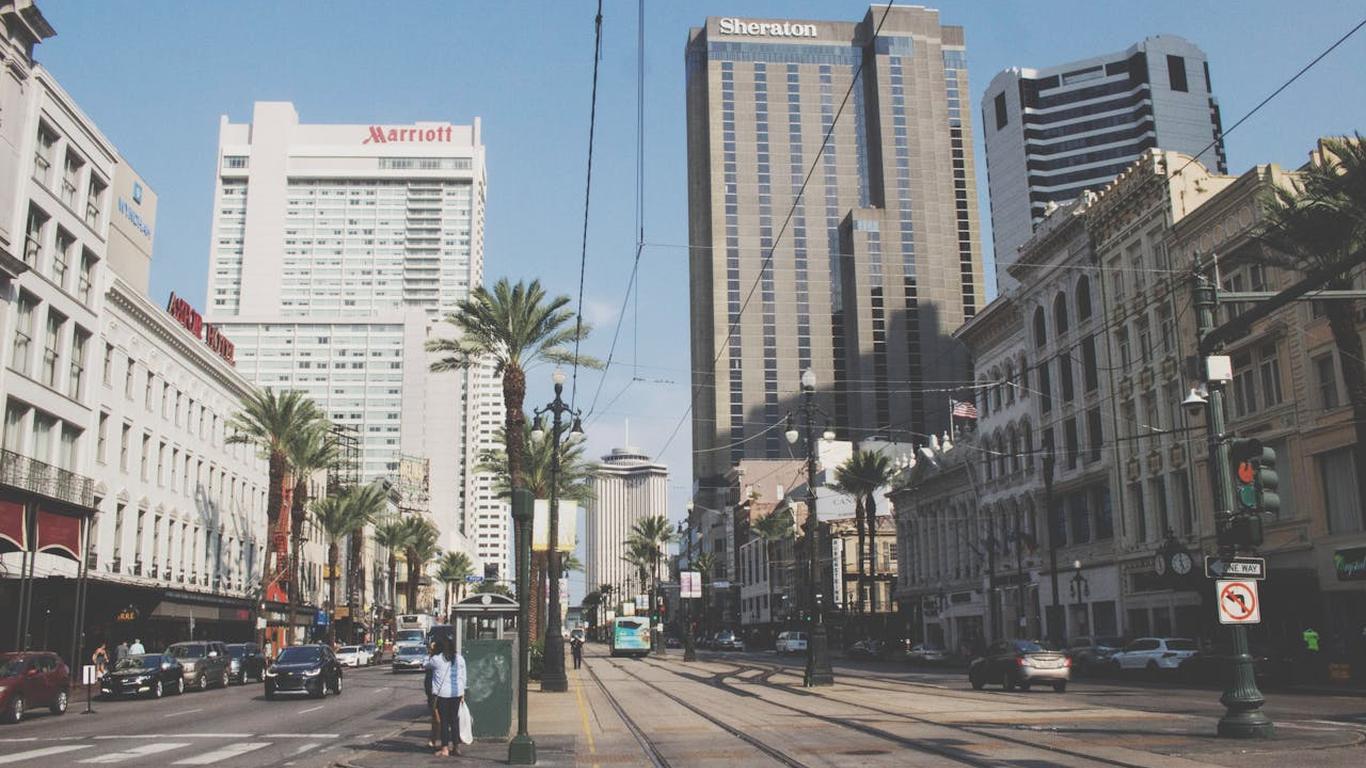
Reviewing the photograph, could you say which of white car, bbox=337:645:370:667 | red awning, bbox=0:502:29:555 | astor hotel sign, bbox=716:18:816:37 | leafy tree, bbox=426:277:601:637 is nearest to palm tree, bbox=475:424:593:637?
leafy tree, bbox=426:277:601:637

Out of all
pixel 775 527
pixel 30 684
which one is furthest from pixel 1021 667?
pixel 775 527

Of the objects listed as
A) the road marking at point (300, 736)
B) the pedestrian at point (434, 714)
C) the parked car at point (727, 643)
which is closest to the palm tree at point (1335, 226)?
the pedestrian at point (434, 714)

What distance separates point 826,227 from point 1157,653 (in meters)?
139

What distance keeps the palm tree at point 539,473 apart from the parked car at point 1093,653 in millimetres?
21136

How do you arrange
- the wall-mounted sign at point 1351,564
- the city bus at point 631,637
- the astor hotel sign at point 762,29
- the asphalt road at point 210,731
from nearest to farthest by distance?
1. the asphalt road at point 210,731
2. the wall-mounted sign at point 1351,564
3. the city bus at point 631,637
4. the astor hotel sign at point 762,29

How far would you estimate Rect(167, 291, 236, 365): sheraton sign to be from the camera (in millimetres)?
62500

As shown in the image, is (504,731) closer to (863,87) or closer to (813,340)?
(813,340)

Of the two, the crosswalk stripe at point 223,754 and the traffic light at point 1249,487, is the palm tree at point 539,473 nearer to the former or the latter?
the crosswalk stripe at point 223,754

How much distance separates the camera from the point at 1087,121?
179125mm

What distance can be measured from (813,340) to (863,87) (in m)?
42.4

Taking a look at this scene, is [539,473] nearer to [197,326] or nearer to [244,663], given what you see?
[244,663]

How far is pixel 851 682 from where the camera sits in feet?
129

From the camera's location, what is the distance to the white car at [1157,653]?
39.5 m

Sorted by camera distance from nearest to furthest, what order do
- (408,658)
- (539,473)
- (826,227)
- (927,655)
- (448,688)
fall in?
1. (448,688)
2. (539,473)
3. (408,658)
4. (927,655)
5. (826,227)
